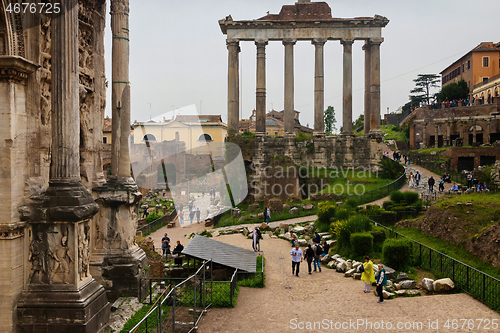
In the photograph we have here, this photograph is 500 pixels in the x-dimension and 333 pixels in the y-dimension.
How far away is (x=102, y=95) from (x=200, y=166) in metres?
39.4

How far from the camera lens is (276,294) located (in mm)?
11156

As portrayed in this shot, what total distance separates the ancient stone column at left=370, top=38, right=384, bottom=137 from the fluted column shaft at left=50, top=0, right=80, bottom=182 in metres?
24.1

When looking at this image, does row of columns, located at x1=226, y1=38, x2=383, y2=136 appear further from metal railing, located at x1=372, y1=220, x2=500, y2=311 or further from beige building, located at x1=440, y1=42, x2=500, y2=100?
beige building, located at x1=440, y1=42, x2=500, y2=100

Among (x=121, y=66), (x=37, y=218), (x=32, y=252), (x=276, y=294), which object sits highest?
(x=121, y=66)

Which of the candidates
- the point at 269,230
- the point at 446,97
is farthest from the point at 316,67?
the point at 446,97

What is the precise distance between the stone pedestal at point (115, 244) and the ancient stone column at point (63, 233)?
2119 millimetres

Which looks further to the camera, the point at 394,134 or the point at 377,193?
the point at 394,134

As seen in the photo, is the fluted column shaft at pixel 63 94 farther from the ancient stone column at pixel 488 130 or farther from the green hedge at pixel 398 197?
the ancient stone column at pixel 488 130

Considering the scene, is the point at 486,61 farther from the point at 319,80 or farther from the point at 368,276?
the point at 368,276

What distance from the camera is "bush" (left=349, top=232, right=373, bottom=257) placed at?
13.8 meters

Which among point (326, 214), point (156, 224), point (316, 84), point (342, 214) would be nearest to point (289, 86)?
point (316, 84)

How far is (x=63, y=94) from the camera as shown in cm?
643

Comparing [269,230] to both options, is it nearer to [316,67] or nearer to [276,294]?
[276,294]

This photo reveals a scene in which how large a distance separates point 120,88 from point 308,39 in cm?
2109
